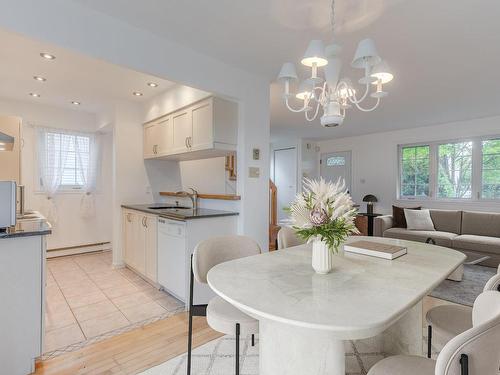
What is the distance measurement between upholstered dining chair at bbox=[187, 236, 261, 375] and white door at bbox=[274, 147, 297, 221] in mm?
5400

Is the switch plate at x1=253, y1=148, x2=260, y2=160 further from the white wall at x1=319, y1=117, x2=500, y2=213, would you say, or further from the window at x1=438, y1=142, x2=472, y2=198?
the window at x1=438, y1=142, x2=472, y2=198

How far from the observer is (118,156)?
4051 millimetres

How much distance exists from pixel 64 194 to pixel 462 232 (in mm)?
6516

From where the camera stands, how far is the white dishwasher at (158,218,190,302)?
2.70m

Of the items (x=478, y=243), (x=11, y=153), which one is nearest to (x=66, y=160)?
(x=11, y=153)

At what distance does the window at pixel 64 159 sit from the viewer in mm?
4414

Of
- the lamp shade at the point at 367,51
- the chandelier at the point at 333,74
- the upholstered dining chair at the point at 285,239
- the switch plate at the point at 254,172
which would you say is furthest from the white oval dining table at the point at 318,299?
the switch plate at the point at 254,172

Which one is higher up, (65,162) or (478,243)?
(65,162)

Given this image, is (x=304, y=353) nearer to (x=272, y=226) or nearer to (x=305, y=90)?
(x=305, y=90)

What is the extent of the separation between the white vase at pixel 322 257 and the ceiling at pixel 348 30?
1.53 metres

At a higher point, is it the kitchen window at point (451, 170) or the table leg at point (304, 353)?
the kitchen window at point (451, 170)

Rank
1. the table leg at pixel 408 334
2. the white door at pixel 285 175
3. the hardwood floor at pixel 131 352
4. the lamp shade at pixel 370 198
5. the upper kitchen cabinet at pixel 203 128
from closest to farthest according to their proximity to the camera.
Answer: the table leg at pixel 408 334 → the hardwood floor at pixel 131 352 → the upper kitchen cabinet at pixel 203 128 → the lamp shade at pixel 370 198 → the white door at pixel 285 175

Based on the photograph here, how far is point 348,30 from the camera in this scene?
Result: 215 centimetres

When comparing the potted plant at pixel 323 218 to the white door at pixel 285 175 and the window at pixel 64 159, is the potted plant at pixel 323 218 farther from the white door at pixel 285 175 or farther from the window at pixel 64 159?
the white door at pixel 285 175
